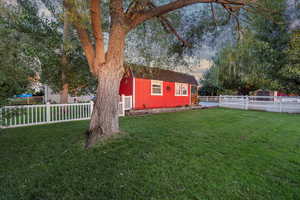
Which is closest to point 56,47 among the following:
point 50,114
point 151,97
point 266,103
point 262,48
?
point 50,114

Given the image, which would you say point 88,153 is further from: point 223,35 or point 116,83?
point 223,35

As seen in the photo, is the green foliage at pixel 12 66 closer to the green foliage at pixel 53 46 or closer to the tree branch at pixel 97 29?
the tree branch at pixel 97 29

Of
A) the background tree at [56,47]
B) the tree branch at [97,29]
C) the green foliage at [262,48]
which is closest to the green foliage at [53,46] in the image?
the background tree at [56,47]

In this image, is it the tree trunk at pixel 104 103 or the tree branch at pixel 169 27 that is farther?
the tree branch at pixel 169 27

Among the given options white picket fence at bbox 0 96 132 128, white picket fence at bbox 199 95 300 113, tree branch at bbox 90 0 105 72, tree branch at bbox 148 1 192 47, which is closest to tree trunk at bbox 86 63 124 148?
tree branch at bbox 90 0 105 72

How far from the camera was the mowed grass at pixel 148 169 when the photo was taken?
179 cm

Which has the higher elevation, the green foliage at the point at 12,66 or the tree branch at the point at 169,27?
the tree branch at the point at 169,27

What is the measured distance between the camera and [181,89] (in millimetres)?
12938

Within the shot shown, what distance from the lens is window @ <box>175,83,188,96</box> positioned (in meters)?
12.5

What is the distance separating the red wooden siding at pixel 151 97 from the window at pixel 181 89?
0.35 meters

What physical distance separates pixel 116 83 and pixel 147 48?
2.14 metres

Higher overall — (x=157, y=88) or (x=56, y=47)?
(x=56, y=47)

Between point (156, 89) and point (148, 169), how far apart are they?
8.70 meters

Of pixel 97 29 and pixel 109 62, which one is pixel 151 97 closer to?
pixel 109 62
